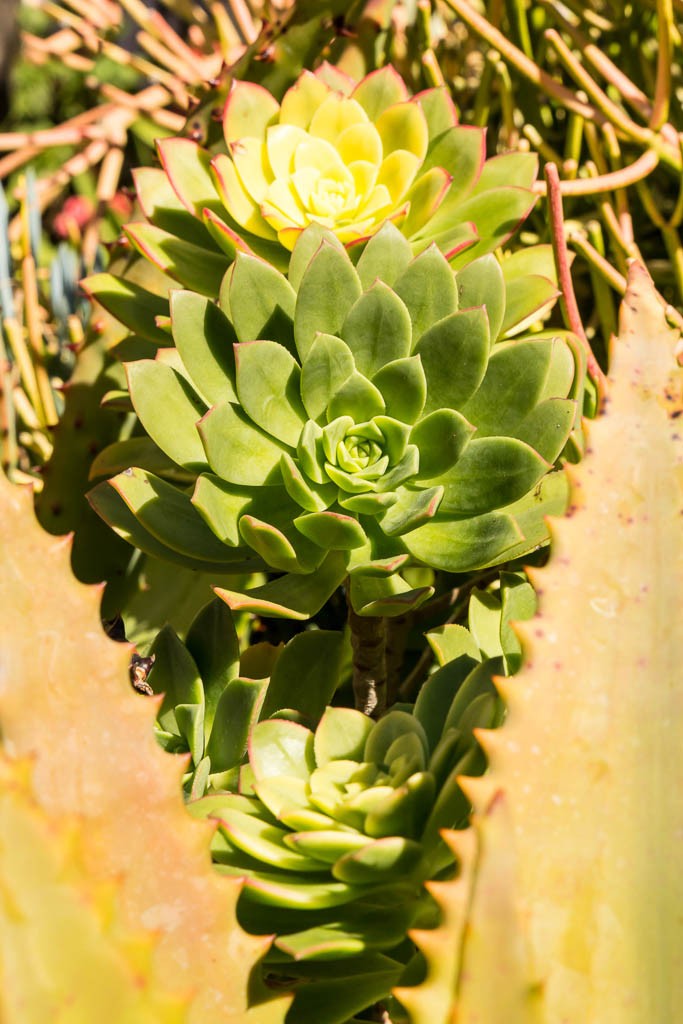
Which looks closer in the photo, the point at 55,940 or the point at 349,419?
the point at 55,940

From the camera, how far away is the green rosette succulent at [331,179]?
1.58 ft

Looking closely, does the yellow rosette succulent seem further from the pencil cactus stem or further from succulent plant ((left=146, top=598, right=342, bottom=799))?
succulent plant ((left=146, top=598, right=342, bottom=799))

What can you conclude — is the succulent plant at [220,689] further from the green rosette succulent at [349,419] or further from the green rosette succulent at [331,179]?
the green rosette succulent at [331,179]

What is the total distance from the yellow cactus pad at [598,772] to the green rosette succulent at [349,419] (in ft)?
0.27

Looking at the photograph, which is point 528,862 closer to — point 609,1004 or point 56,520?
point 609,1004

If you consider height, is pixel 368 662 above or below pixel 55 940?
below

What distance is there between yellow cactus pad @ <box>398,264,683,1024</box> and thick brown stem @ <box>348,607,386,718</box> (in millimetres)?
140

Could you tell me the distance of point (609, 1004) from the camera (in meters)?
0.25

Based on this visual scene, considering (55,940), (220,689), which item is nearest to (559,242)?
(220,689)

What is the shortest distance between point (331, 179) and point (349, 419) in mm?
151

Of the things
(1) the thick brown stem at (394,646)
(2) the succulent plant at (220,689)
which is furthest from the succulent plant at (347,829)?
(1) the thick brown stem at (394,646)

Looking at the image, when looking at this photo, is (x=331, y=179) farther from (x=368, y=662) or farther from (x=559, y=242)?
(x=368, y=662)

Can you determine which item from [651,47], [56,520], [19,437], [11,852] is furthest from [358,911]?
[651,47]

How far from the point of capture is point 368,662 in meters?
0.42
